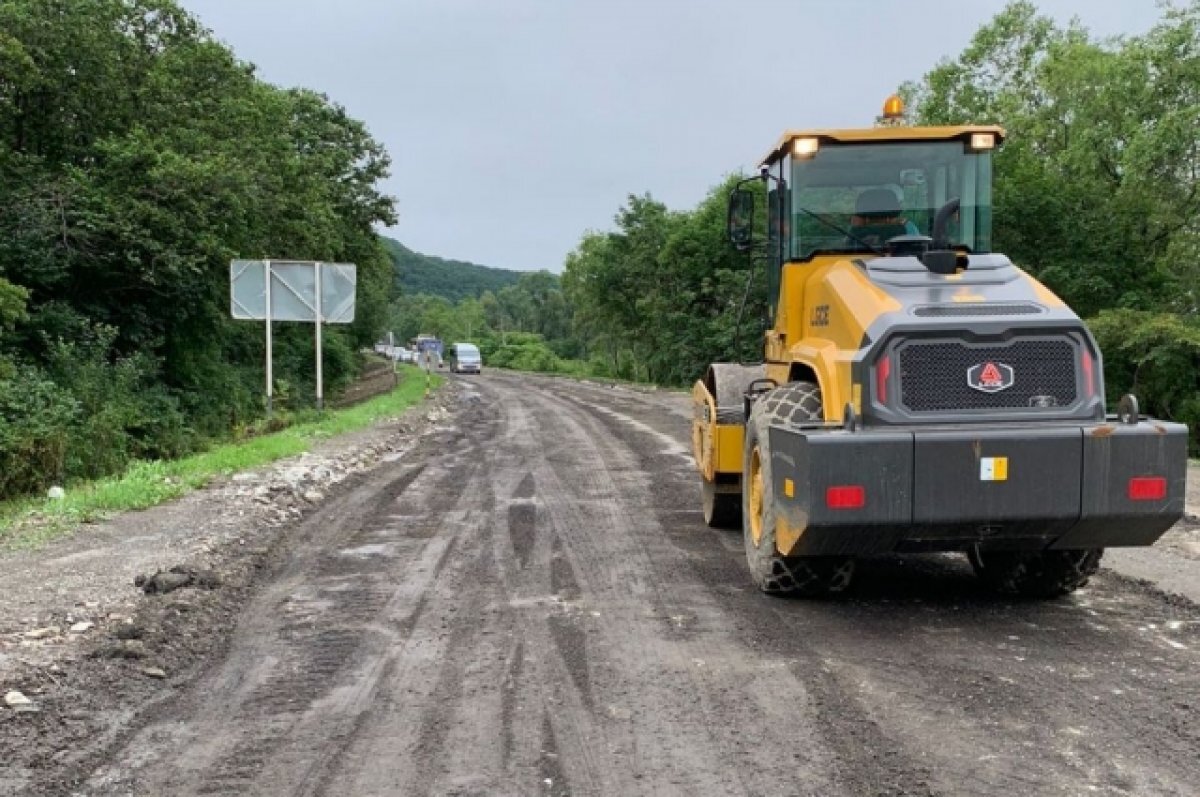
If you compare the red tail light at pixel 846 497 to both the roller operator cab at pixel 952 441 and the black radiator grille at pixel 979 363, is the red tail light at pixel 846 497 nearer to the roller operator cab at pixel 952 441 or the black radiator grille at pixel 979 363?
the roller operator cab at pixel 952 441

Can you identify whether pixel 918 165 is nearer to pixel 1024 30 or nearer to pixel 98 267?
pixel 98 267

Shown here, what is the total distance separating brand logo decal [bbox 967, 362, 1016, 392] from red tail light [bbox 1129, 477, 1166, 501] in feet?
2.90

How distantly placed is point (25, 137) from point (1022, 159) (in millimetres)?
29735

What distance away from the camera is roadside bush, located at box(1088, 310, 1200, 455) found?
22.4m

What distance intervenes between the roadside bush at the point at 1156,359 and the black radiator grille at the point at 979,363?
724 inches

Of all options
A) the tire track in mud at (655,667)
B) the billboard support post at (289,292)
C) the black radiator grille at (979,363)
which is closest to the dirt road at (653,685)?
the tire track in mud at (655,667)

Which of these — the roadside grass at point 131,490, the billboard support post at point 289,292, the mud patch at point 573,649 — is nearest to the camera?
the mud patch at point 573,649

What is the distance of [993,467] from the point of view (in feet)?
18.1

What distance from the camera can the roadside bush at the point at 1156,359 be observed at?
73.5 feet

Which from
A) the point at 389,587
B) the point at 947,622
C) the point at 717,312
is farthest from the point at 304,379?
the point at 947,622

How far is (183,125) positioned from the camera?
23.4 m

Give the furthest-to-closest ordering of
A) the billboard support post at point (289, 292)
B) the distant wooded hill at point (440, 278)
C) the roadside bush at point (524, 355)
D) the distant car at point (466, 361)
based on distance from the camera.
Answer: the distant wooded hill at point (440, 278) < the roadside bush at point (524, 355) < the distant car at point (466, 361) < the billboard support post at point (289, 292)

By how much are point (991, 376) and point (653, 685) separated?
9.15 ft

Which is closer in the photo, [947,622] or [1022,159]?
[947,622]
